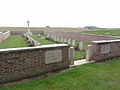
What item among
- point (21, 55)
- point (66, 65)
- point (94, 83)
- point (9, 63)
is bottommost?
point (94, 83)

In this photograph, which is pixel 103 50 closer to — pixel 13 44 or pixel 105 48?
pixel 105 48

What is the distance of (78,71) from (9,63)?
3044mm

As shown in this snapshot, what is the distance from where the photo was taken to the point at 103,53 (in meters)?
6.62

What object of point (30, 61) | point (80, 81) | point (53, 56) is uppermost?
point (53, 56)

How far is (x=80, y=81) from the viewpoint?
14.5 feet

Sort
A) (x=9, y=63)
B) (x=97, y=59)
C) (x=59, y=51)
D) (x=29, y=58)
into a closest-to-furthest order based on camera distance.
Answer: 1. (x=9, y=63)
2. (x=29, y=58)
3. (x=59, y=51)
4. (x=97, y=59)

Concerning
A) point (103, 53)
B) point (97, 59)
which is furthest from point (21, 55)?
point (103, 53)

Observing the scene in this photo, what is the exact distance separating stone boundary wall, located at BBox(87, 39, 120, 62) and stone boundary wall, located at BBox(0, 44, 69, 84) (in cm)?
197

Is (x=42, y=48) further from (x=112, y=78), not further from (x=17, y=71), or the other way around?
(x=112, y=78)

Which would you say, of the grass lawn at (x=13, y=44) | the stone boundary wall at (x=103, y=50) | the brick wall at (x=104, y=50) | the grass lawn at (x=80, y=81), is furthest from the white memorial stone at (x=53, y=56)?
the grass lawn at (x=13, y=44)

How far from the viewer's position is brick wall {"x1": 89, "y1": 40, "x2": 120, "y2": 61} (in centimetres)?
636

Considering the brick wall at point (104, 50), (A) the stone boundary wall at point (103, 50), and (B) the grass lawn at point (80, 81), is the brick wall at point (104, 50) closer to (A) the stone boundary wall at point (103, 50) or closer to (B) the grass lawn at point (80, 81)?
(A) the stone boundary wall at point (103, 50)

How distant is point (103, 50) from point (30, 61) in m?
4.39

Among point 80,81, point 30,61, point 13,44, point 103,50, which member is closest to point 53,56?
point 30,61
